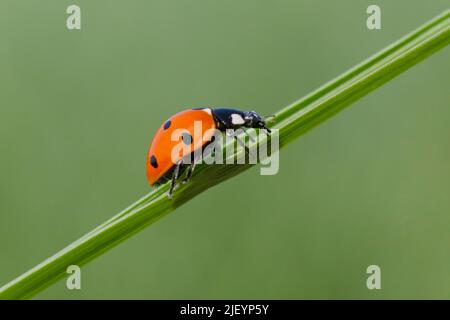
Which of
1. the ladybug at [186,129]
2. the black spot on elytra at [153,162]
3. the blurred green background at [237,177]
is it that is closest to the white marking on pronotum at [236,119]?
the ladybug at [186,129]

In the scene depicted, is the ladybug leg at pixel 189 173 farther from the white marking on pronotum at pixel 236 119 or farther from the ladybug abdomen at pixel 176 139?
the white marking on pronotum at pixel 236 119

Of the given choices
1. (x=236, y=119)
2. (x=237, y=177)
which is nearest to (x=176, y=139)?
(x=236, y=119)

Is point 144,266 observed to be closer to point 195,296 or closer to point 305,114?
point 195,296

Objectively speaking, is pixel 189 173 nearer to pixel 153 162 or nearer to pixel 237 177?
pixel 153 162

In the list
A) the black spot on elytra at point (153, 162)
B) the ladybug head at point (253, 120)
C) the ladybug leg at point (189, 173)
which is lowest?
the ladybug leg at point (189, 173)

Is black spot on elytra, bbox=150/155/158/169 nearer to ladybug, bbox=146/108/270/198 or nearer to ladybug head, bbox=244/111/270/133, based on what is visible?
ladybug, bbox=146/108/270/198

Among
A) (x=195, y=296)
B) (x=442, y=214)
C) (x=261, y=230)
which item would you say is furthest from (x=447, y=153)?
(x=195, y=296)

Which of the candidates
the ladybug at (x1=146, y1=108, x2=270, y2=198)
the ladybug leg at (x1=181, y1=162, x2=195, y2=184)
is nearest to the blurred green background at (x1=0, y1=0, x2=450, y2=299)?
the ladybug at (x1=146, y1=108, x2=270, y2=198)
